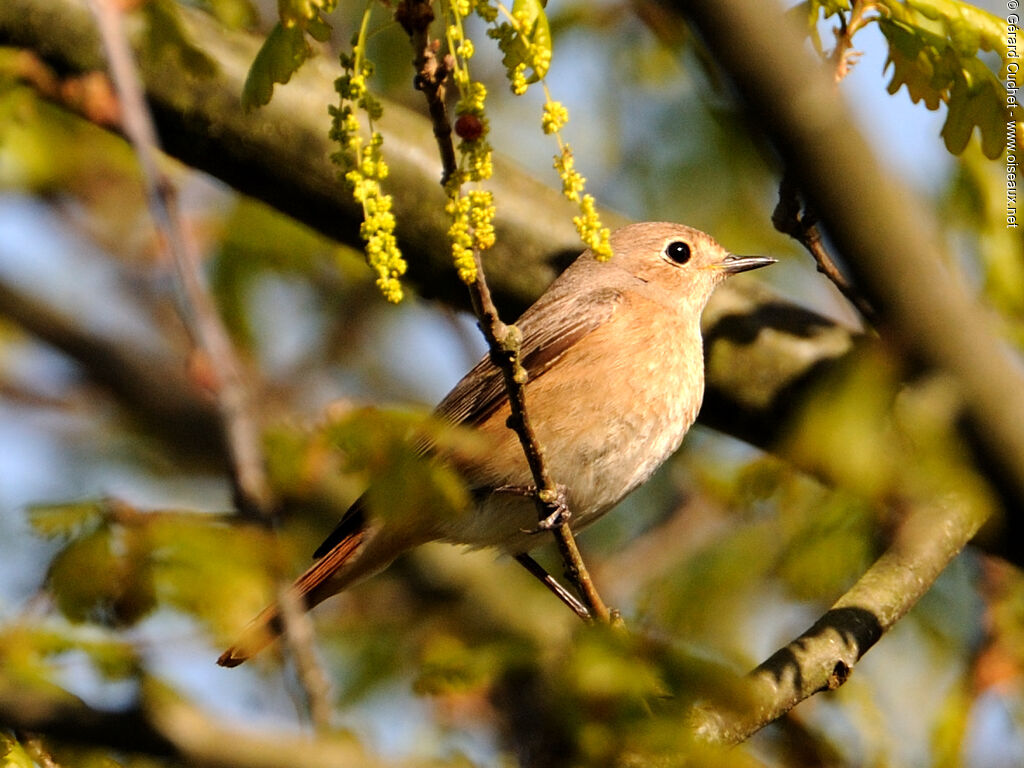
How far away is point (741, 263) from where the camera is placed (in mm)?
5875

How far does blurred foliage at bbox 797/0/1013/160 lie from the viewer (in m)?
3.38

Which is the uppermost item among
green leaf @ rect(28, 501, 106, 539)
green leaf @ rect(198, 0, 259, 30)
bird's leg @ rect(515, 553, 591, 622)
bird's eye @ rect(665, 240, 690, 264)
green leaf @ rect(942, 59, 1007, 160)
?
green leaf @ rect(942, 59, 1007, 160)

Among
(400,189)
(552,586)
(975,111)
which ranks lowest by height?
(552,586)

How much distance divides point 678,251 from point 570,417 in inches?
54.0

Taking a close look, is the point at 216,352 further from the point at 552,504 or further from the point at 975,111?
the point at 975,111

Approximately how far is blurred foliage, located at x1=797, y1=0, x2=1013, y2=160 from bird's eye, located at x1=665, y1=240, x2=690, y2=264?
8.09 ft

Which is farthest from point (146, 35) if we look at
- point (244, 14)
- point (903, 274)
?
point (903, 274)

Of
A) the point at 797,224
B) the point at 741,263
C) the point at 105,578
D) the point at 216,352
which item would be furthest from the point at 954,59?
the point at 105,578

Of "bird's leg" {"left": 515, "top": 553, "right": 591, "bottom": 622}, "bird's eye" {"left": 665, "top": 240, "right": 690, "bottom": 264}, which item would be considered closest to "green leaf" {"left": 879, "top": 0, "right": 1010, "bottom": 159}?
"bird's eye" {"left": 665, "top": 240, "right": 690, "bottom": 264}

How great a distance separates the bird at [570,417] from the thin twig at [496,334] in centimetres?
65

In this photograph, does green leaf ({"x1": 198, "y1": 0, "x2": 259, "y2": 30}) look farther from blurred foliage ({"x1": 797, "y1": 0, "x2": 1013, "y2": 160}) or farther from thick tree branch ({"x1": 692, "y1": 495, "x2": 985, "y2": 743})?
thick tree branch ({"x1": 692, "y1": 495, "x2": 985, "y2": 743})

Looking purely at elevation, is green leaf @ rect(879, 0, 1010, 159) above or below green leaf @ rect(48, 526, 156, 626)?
above

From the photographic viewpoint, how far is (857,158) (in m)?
2.23

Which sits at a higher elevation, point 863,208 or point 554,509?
point 863,208
